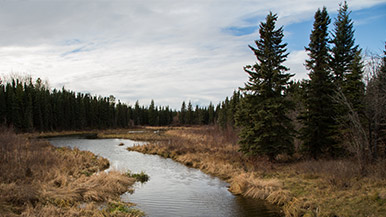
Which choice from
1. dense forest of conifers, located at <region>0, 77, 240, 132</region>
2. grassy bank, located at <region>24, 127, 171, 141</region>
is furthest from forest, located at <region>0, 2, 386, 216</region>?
dense forest of conifers, located at <region>0, 77, 240, 132</region>

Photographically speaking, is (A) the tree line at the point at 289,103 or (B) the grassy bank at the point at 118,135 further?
(B) the grassy bank at the point at 118,135

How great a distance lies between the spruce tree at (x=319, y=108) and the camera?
2044 centimetres

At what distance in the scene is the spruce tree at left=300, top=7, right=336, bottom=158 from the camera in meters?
20.4

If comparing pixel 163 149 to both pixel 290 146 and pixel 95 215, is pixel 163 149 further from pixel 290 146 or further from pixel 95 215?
pixel 95 215

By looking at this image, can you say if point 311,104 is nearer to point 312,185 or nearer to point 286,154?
point 286,154

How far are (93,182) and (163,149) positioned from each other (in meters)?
18.0

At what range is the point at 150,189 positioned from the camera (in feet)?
54.1

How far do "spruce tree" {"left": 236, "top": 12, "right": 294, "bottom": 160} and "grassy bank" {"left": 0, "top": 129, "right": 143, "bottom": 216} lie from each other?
30.1 feet

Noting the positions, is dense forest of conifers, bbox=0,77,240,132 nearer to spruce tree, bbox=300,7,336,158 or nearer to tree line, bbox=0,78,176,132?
tree line, bbox=0,78,176,132

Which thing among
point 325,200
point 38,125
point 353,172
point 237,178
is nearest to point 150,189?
point 237,178

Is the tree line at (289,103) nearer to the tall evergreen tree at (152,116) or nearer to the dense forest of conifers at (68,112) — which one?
the dense forest of conifers at (68,112)

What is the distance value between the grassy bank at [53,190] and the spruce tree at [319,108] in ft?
44.1

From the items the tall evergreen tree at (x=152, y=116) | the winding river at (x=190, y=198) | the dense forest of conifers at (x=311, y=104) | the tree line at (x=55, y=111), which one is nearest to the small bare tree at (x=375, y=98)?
the dense forest of conifers at (x=311, y=104)

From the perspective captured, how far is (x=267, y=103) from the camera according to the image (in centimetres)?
1964
